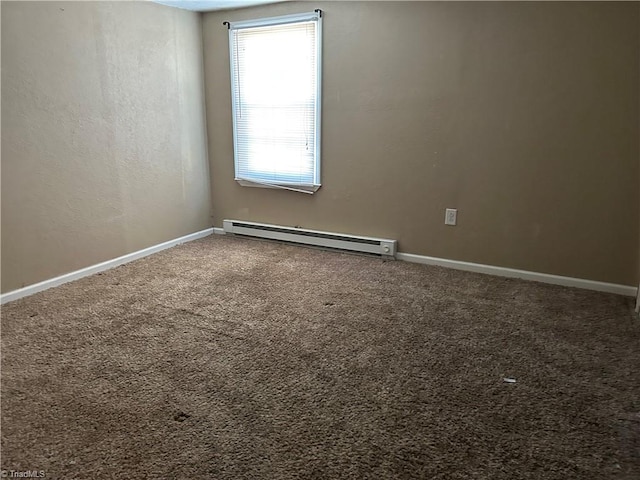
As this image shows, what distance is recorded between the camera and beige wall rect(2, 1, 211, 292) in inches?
103

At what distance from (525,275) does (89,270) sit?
10.2ft

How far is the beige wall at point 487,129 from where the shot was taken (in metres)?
2.73

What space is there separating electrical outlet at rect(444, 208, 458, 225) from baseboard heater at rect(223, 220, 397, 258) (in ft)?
1.45

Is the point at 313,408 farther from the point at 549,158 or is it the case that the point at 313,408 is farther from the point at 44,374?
the point at 549,158

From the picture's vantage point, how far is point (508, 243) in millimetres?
3168

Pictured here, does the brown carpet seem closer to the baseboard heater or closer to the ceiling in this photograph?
the baseboard heater

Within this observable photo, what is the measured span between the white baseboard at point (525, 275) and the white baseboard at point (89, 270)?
192cm

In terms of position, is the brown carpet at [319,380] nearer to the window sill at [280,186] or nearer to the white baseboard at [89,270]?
the white baseboard at [89,270]

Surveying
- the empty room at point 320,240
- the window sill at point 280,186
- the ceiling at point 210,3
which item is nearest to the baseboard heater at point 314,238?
the empty room at point 320,240

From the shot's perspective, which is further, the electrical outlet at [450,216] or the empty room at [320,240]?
the electrical outlet at [450,216]

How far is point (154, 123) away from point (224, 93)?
0.73 m

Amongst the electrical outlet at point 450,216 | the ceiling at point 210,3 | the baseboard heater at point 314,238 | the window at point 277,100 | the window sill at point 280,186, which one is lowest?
the baseboard heater at point 314,238

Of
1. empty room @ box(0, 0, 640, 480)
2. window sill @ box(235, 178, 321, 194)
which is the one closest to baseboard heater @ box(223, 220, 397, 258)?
empty room @ box(0, 0, 640, 480)

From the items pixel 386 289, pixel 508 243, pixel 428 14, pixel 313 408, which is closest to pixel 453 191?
pixel 508 243
